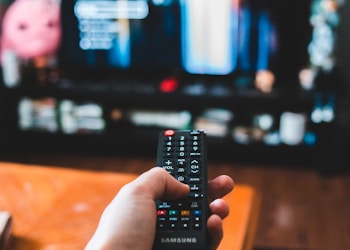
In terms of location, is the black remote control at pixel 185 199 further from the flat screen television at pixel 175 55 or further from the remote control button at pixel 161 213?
the flat screen television at pixel 175 55

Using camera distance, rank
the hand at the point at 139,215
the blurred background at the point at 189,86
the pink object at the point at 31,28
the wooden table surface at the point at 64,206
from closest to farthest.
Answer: the hand at the point at 139,215 < the wooden table surface at the point at 64,206 < the blurred background at the point at 189,86 < the pink object at the point at 31,28

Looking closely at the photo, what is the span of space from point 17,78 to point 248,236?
6.61 ft

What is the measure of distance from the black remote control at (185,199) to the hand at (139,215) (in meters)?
0.02

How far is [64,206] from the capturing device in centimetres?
125

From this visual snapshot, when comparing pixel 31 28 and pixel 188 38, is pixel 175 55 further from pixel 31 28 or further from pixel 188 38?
pixel 31 28

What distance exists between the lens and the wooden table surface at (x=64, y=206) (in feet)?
3.64

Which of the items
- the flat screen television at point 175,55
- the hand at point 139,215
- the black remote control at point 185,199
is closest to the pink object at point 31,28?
the flat screen television at point 175,55

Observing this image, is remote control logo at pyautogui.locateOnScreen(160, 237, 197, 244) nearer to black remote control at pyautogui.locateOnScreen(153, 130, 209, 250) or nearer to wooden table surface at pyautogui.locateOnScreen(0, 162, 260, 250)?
black remote control at pyautogui.locateOnScreen(153, 130, 209, 250)

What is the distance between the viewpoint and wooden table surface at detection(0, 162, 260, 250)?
111 centimetres

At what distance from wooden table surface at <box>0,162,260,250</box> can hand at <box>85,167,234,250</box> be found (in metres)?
0.26

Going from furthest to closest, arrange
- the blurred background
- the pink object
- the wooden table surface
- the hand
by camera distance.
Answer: the pink object < the blurred background < the wooden table surface < the hand

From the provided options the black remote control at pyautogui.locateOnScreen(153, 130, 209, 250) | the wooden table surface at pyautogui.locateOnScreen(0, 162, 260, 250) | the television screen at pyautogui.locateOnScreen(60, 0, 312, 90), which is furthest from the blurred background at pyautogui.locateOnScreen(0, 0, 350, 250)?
the black remote control at pyautogui.locateOnScreen(153, 130, 209, 250)

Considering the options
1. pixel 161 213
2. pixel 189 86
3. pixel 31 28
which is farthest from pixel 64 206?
pixel 31 28

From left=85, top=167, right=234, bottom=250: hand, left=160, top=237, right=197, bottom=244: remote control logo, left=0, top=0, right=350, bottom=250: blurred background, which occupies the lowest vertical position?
left=0, top=0, right=350, bottom=250: blurred background
